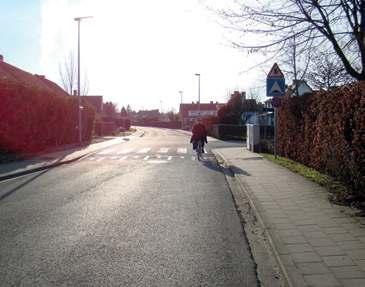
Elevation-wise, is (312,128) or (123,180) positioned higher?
(312,128)

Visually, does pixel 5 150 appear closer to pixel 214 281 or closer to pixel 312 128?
pixel 312 128

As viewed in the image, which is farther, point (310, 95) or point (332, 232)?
point (310, 95)

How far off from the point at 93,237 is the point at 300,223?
307 cm

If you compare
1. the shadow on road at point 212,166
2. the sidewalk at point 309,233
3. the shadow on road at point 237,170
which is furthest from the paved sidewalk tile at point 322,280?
the shadow on road at point 212,166

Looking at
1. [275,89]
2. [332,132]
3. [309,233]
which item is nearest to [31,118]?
[275,89]

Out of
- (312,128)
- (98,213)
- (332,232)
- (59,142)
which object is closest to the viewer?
(332,232)

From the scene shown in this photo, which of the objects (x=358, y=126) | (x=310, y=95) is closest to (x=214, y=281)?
(x=358, y=126)

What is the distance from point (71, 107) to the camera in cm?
3362

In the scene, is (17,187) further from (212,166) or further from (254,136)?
(254,136)

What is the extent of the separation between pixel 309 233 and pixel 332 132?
515 cm

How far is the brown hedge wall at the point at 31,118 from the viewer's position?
74.9ft

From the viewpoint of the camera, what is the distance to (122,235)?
7938 mm

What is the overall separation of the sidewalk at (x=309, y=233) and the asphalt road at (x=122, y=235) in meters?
0.47

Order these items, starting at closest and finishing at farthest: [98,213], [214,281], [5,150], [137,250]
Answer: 1. [214,281]
2. [137,250]
3. [98,213]
4. [5,150]
